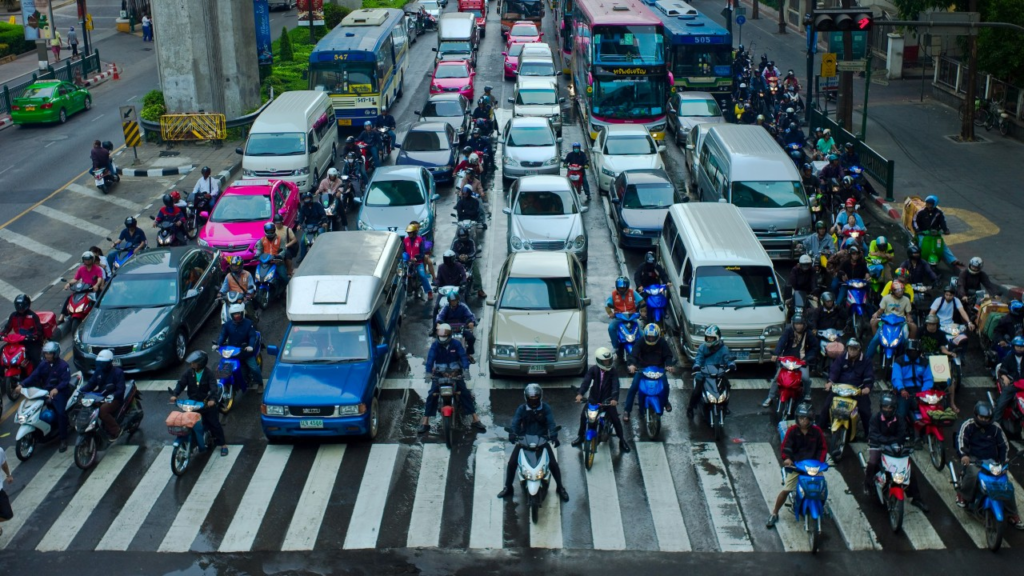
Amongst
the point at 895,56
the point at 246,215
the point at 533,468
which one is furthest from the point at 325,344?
the point at 895,56

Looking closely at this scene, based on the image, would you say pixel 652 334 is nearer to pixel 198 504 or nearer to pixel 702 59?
pixel 198 504

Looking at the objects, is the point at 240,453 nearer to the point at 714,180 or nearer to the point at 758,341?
the point at 758,341

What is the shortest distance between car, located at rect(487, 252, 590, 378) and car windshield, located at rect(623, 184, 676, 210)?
18.8 ft

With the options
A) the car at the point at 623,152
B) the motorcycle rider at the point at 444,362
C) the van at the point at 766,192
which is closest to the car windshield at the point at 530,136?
the car at the point at 623,152

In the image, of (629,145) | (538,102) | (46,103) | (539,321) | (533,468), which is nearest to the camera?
(533,468)

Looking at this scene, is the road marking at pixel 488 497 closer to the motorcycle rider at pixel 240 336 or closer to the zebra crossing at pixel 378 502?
the zebra crossing at pixel 378 502

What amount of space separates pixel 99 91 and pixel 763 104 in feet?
89.4

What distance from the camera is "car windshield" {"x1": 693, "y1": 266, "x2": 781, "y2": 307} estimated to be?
1798cm

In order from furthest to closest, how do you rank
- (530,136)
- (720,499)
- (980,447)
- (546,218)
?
(530,136) < (546,218) < (720,499) < (980,447)

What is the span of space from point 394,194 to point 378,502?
1149 centimetres

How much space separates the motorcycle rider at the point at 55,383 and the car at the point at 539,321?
6.47 metres

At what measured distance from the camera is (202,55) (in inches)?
1427

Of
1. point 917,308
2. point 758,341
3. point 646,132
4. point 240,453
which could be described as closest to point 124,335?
point 240,453

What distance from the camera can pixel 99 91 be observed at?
148 feet
